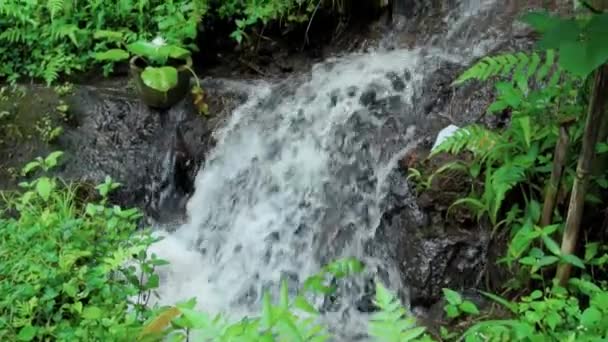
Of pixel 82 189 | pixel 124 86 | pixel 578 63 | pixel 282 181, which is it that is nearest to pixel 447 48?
pixel 282 181

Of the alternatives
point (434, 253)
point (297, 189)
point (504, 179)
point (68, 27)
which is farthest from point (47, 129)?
point (504, 179)

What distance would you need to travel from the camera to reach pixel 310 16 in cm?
554

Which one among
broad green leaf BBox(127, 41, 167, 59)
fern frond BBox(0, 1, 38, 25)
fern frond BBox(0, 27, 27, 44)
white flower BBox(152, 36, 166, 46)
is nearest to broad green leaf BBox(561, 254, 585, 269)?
broad green leaf BBox(127, 41, 167, 59)

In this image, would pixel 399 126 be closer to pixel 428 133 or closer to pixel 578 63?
pixel 428 133

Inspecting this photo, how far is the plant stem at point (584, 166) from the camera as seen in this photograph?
2.42 metres

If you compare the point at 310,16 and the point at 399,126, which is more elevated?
the point at 310,16

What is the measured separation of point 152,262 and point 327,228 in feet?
4.39

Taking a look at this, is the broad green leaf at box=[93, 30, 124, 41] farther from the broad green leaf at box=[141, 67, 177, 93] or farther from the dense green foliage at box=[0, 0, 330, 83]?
the broad green leaf at box=[141, 67, 177, 93]

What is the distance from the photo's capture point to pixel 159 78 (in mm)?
4715

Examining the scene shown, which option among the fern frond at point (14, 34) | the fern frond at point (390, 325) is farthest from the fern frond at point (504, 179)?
the fern frond at point (14, 34)

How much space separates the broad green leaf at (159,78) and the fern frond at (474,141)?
2197 mm

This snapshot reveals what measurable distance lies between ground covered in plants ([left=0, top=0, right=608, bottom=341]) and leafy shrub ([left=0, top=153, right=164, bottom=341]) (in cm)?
1

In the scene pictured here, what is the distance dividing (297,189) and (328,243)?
0.49 meters

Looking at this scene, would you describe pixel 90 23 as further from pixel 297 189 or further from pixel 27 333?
pixel 27 333
